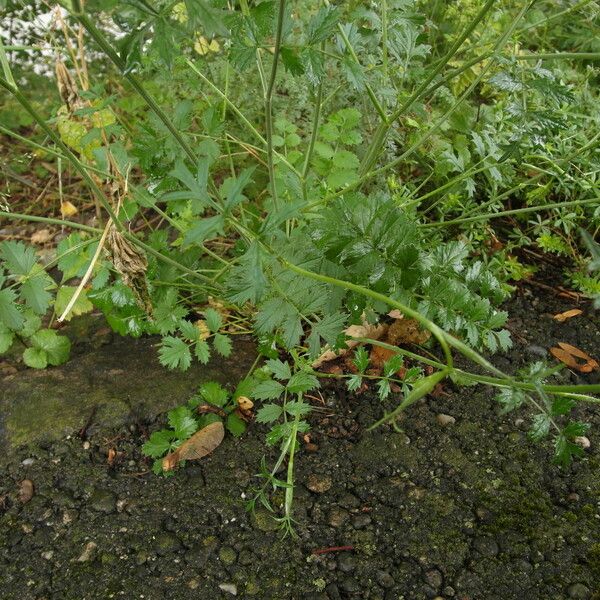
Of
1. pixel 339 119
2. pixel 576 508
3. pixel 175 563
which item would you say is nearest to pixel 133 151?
pixel 339 119

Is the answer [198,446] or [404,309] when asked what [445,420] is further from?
[404,309]

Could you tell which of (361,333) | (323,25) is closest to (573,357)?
(361,333)

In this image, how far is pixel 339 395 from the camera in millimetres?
2006

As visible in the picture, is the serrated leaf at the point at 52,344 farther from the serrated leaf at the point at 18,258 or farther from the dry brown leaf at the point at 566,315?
the dry brown leaf at the point at 566,315

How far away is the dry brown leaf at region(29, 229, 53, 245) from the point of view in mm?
2887

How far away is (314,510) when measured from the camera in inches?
66.2

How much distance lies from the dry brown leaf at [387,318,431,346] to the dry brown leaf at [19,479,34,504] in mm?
1085

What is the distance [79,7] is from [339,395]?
4.23 feet

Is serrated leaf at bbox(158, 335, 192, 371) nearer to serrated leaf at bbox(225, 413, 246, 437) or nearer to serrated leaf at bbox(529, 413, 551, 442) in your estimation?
serrated leaf at bbox(225, 413, 246, 437)

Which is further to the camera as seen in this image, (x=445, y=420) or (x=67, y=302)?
(x=67, y=302)

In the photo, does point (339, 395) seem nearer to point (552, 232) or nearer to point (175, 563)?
point (175, 563)

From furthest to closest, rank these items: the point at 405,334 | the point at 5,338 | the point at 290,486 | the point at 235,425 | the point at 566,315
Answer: the point at 566,315
the point at 405,334
the point at 5,338
the point at 235,425
the point at 290,486

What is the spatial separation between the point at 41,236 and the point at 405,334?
166cm

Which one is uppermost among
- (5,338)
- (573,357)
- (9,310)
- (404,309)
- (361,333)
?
(404,309)
